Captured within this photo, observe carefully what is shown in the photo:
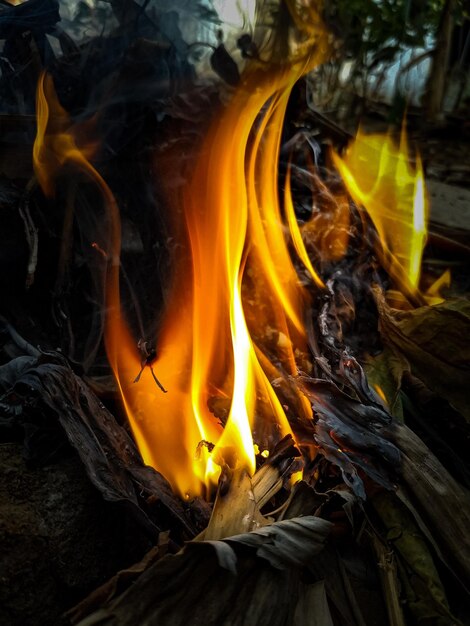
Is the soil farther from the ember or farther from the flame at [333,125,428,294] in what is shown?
the flame at [333,125,428,294]

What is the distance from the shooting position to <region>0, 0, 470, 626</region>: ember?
1560mm

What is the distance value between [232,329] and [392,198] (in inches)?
72.5

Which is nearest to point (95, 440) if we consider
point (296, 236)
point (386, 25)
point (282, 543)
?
point (282, 543)

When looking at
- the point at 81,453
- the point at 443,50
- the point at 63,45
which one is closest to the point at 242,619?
the point at 81,453

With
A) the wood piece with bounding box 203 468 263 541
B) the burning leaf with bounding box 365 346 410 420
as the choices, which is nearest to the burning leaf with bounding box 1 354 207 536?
the wood piece with bounding box 203 468 263 541

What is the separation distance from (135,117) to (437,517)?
92.8 inches

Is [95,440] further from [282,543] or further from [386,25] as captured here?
[386,25]

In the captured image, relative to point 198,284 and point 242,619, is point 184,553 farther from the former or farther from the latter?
point 198,284

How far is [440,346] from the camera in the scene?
7.54 feet

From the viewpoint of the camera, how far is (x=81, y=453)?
164 centimetres

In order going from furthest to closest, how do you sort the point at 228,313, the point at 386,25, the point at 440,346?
the point at 386,25, the point at 228,313, the point at 440,346

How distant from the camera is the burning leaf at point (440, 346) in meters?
2.22

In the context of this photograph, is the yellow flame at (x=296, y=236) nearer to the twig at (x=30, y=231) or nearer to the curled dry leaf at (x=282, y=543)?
the twig at (x=30, y=231)

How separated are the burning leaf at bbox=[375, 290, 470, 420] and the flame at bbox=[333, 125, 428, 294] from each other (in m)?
0.53
